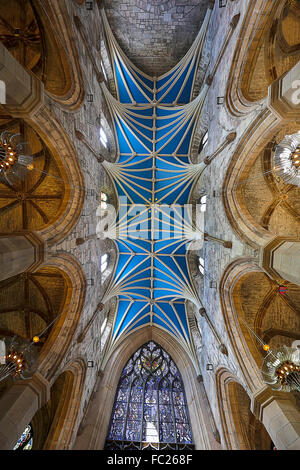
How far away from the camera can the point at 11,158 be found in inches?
183

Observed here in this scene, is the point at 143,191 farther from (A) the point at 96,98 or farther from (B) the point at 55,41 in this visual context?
(B) the point at 55,41

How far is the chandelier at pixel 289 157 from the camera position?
14.7ft

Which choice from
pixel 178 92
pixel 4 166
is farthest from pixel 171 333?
pixel 178 92

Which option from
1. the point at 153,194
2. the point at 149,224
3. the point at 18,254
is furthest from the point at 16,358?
the point at 153,194

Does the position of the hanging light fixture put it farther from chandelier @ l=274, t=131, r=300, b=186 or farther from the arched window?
the arched window

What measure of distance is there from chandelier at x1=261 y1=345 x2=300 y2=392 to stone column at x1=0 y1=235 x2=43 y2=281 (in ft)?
19.1

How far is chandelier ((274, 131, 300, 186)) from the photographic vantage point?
4487 millimetres

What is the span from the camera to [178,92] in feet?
36.4

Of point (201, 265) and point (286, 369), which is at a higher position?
point (201, 265)

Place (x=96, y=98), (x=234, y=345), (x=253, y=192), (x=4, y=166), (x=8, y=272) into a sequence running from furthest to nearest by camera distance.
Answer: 1. (x=96, y=98)
2. (x=253, y=192)
3. (x=234, y=345)
4. (x=4, y=166)
5. (x=8, y=272)

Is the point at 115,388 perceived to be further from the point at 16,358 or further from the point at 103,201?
the point at 103,201

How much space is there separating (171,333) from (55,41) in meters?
13.7

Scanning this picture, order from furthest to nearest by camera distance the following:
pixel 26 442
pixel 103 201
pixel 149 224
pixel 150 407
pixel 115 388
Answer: pixel 149 224
pixel 103 201
pixel 115 388
pixel 150 407
pixel 26 442

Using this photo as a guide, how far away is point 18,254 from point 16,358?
238 centimetres
